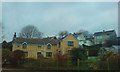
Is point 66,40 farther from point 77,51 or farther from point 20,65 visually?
point 20,65

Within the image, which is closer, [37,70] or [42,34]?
[37,70]

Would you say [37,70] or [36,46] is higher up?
[36,46]

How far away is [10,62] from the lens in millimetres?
12336

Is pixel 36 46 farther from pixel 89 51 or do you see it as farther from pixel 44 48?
pixel 89 51

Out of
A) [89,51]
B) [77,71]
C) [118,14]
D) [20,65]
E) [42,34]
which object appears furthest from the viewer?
[42,34]

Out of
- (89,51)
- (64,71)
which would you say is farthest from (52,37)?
(64,71)

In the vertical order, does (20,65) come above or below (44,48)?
below

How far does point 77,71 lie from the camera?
10.9 m

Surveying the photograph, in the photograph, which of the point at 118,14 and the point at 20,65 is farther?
the point at 20,65

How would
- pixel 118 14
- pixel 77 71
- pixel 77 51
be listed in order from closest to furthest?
pixel 118 14 → pixel 77 71 → pixel 77 51

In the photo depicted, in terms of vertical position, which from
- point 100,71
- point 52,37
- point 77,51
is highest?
point 52,37

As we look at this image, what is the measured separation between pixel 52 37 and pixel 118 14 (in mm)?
13301

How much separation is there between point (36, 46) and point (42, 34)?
1.32m

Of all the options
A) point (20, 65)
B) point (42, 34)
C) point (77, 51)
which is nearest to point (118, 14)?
point (20, 65)
